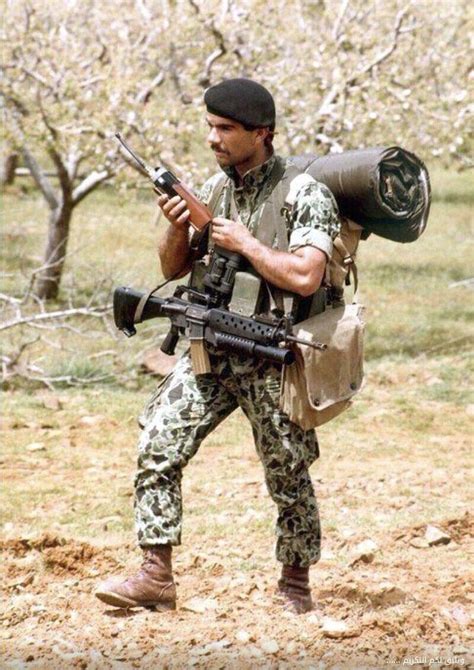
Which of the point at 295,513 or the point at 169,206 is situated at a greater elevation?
the point at 169,206

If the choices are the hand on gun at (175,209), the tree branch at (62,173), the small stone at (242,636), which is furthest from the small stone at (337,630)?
the tree branch at (62,173)

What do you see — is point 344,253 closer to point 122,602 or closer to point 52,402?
point 122,602

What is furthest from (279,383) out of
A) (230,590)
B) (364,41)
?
(364,41)

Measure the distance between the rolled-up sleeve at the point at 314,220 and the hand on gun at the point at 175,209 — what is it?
396 mm

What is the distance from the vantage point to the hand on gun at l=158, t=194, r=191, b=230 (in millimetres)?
4238

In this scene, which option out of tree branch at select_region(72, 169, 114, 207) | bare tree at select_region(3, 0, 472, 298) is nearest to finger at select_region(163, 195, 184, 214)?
bare tree at select_region(3, 0, 472, 298)

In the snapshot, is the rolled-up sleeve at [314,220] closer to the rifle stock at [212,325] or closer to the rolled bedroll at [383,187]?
the rolled bedroll at [383,187]

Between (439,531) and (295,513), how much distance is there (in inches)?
68.8

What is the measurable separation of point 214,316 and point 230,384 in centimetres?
27

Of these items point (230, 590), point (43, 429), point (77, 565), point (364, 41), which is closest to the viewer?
point (230, 590)

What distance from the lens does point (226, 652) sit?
161 inches

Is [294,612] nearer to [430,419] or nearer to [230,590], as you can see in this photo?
[230,590]

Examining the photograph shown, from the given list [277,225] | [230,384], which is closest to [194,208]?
[277,225]

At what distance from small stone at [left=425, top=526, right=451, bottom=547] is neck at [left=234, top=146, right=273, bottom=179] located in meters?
2.50
